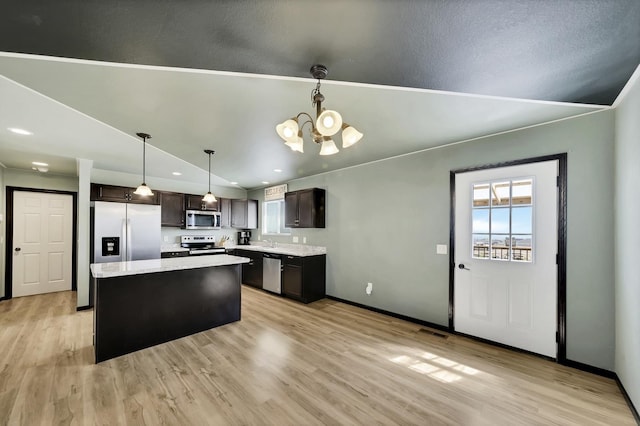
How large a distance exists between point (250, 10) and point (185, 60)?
64 centimetres

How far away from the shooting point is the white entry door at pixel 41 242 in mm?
4695

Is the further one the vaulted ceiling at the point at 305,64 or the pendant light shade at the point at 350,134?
the pendant light shade at the point at 350,134

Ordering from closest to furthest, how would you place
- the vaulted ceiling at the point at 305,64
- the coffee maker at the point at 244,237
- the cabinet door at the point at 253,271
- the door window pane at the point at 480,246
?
the vaulted ceiling at the point at 305,64, the door window pane at the point at 480,246, the cabinet door at the point at 253,271, the coffee maker at the point at 244,237

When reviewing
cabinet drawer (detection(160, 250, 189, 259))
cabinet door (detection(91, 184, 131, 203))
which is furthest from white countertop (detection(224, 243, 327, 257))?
cabinet door (detection(91, 184, 131, 203))

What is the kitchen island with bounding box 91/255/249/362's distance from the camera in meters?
2.59

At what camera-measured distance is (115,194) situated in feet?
14.9

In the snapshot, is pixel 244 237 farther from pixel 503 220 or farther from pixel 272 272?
pixel 503 220

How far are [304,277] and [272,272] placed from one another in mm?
896

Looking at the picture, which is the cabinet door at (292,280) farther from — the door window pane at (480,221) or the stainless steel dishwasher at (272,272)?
the door window pane at (480,221)

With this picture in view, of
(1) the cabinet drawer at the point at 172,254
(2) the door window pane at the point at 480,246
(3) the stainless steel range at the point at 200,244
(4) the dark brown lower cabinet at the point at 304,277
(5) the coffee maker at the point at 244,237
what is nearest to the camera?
(2) the door window pane at the point at 480,246

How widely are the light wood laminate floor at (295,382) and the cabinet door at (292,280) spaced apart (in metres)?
1.29

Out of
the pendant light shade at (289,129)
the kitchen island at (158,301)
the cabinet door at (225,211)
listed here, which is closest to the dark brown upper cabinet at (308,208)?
the kitchen island at (158,301)

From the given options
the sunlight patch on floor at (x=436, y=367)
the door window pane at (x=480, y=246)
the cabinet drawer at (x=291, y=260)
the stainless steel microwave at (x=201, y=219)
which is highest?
the stainless steel microwave at (x=201, y=219)

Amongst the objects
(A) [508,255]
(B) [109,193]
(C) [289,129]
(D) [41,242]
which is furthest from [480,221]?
(D) [41,242]
